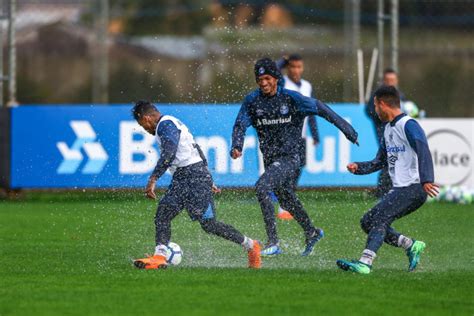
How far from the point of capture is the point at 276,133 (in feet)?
42.7

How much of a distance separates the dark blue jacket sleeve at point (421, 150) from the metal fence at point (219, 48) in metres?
9.32

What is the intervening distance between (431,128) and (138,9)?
13.5 meters

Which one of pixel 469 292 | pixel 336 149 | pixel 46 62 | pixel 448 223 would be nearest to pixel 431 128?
pixel 336 149

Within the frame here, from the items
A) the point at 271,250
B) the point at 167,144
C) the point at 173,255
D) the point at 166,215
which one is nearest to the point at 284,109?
the point at 271,250

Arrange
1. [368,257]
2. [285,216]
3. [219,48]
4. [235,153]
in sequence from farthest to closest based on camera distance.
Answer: [219,48]
[285,216]
[235,153]
[368,257]

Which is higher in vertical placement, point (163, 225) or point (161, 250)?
point (163, 225)

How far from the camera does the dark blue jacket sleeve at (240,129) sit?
12.7 metres

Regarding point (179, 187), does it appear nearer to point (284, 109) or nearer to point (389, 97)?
point (284, 109)

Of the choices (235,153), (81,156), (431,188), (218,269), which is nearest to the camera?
(431,188)

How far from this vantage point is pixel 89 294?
32.6 ft

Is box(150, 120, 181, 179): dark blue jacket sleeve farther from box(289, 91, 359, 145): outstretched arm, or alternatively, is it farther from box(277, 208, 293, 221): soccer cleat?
box(277, 208, 293, 221): soccer cleat

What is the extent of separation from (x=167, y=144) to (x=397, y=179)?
208 cm

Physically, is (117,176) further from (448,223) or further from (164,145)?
(164,145)

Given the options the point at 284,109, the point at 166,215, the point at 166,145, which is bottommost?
the point at 166,215
